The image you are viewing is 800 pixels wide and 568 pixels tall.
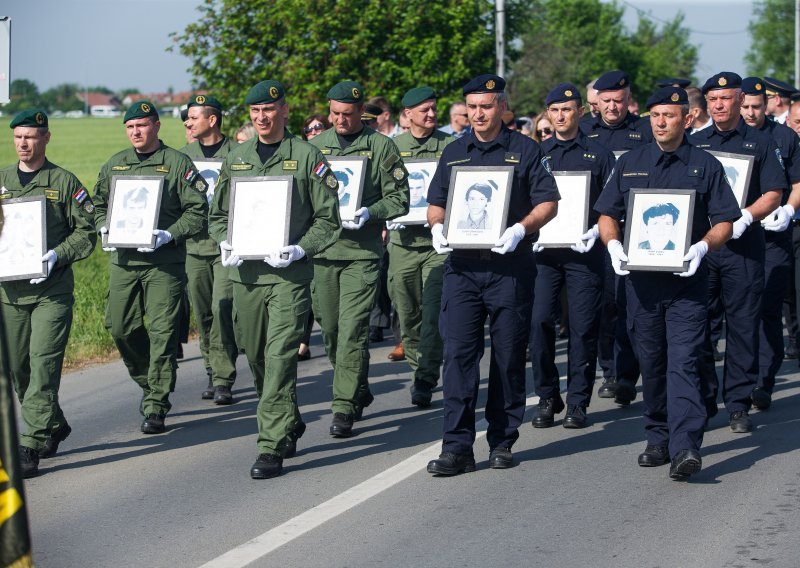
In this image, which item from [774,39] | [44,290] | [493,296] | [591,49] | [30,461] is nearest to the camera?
[493,296]

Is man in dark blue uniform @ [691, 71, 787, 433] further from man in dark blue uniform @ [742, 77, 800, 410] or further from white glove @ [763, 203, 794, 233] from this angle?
man in dark blue uniform @ [742, 77, 800, 410]

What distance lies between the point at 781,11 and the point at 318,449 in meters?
113

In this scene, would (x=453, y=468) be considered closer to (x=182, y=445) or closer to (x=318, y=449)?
(x=318, y=449)

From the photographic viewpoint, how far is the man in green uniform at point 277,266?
7.67 metres

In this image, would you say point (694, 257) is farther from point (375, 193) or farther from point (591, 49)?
point (591, 49)

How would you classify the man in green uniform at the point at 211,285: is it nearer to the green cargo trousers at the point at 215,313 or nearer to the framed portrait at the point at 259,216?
the green cargo trousers at the point at 215,313

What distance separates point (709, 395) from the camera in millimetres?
8688

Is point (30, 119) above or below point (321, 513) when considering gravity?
above

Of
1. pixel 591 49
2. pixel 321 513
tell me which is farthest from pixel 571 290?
pixel 591 49

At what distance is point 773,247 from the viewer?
9680 millimetres

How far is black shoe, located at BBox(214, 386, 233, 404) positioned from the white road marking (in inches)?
94.0

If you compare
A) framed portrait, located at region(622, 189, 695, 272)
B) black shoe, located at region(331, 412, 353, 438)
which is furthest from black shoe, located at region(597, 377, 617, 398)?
framed portrait, located at region(622, 189, 695, 272)

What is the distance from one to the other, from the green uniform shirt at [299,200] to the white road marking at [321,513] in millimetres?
1290

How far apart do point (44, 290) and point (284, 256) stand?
163 cm
